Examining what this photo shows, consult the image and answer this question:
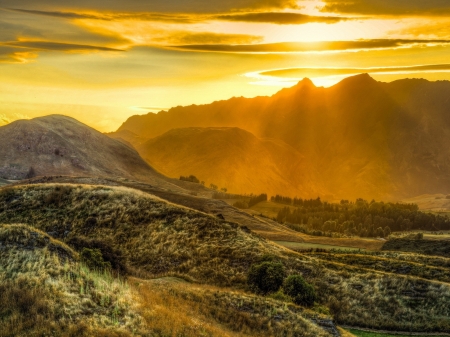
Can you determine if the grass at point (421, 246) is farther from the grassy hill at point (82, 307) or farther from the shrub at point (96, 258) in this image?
the shrub at point (96, 258)

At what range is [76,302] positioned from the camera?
792 inches

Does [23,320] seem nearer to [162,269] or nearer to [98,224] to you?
[162,269]

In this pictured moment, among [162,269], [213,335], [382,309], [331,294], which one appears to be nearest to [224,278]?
[162,269]

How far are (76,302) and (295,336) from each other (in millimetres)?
12995

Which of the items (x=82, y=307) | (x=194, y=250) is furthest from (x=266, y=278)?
(x=82, y=307)

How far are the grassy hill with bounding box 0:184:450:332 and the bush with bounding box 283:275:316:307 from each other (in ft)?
21.9

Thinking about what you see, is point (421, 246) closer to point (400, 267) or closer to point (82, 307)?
point (400, 267)

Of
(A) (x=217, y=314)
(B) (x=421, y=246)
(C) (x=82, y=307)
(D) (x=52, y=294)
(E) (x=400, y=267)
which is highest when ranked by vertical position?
(D) (x=52, y=294)

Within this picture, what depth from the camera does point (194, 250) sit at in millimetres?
52750

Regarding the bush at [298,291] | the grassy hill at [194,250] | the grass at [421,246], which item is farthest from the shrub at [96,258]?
the grass at [421,246]

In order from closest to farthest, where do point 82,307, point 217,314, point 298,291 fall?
1. point 82,307
2. point 217,314
3. point 298,291

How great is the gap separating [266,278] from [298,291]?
3.71 metres

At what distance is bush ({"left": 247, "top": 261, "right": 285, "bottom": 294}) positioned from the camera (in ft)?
133

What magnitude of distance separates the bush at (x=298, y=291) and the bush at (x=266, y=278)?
232cm
